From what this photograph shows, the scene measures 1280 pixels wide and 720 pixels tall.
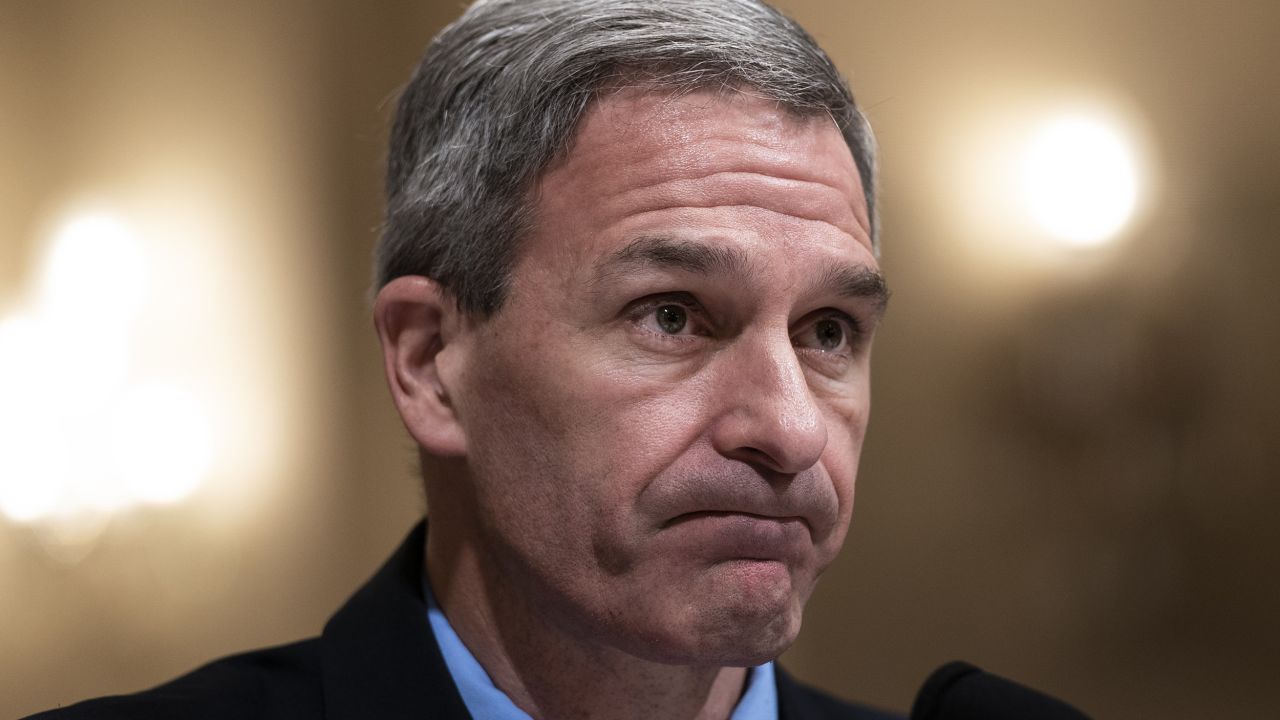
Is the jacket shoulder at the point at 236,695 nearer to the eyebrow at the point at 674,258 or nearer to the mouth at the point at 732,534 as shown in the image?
the mouth at the point at 732,534

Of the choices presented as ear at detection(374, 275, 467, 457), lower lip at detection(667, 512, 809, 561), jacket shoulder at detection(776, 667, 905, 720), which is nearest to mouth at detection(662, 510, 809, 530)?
lower lip at detection(667, 512, 809, 561)

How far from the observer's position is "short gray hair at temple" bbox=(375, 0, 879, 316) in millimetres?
1590

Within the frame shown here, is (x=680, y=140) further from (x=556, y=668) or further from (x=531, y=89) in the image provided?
(x=556, y=668)

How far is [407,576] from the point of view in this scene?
1.79 metres

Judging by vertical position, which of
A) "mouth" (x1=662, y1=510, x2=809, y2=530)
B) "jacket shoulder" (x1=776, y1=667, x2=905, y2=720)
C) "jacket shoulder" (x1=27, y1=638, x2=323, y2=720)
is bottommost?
"jacket shoulder" (x1=776, y1=667, x2=905, y2=720)

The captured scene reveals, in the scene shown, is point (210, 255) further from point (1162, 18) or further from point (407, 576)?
point (1162, 18)

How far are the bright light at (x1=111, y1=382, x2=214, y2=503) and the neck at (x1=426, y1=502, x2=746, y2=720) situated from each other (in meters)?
1.14

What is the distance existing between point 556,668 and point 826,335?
0.52m

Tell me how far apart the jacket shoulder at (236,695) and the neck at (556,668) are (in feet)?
0.71

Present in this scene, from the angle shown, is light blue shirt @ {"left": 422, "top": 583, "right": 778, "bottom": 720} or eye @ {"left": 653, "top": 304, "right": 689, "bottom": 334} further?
light blue shirt @ {"left": 422, "top": 583, "right": 778, "bottom": 720}

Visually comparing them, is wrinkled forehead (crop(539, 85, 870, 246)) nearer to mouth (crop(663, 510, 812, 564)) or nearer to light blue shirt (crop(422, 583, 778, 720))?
mouth (crop(663, 510, 812, 564))

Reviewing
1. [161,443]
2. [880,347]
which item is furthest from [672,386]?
[880,347]

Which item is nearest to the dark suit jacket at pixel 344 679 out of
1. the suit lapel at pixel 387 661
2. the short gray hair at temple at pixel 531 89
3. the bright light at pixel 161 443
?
the suit lapel at pixel 387 661

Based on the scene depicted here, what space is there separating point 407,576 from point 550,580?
13.0 inches
